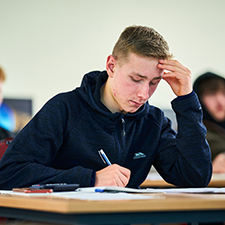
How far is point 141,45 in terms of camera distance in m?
1.39

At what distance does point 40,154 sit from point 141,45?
0.52 m

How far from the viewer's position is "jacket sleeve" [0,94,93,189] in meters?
1.17

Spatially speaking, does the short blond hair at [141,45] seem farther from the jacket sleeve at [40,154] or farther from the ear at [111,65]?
the jacket sleeve at [40,154]

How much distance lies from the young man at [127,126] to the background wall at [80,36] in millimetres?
2517

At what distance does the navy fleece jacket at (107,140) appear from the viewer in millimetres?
1311

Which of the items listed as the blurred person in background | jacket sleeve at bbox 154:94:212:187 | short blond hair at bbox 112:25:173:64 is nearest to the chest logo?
jacket sleeve at bbox 154:94:212:187

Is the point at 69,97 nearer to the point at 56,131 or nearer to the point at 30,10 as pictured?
the point at 56,131

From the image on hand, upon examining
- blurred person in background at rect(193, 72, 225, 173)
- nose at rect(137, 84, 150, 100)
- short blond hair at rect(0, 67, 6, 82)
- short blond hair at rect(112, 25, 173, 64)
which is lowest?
blurred person in background at rect(193, 72, 225, 173)

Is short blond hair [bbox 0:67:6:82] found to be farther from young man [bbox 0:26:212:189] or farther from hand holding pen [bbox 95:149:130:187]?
hand holding pen [bbox 95:149:130:187]

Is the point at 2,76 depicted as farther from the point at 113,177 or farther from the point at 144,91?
the point at 113,177

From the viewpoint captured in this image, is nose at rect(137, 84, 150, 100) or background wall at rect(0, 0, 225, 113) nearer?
nose at rect(137, 84, 150, 100)

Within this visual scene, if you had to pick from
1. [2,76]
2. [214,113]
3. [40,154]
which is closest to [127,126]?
[40,154]

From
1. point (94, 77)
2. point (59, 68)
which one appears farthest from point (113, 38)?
point (94, 77)

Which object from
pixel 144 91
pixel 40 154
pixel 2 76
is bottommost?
pixel 2 76
